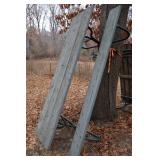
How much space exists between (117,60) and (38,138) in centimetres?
238

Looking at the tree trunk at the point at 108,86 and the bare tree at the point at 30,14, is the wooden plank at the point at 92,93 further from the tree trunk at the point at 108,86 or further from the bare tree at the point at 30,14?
the bare tree at the point at 30,14

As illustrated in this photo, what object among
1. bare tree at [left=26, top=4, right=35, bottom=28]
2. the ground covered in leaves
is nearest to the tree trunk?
the ground covered in leaves

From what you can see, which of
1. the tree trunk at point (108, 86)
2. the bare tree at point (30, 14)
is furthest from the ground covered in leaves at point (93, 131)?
the bare tree at point (30, 14)

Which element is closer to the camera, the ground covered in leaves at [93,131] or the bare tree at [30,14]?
the ground covered in leaves at [93,131]

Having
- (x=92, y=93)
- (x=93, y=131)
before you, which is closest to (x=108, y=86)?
(x=93, y=131)

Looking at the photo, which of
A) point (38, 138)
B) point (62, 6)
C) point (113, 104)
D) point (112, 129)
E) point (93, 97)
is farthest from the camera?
point (62, 6)

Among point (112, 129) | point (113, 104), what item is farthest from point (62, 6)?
point (112, 129)

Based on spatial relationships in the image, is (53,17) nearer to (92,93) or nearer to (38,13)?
(38,13)

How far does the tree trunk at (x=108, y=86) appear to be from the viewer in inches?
256

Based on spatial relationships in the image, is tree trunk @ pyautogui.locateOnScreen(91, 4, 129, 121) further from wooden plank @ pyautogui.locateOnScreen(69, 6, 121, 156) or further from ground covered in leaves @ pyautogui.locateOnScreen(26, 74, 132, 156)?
wooden plank @ pyautogui.locateOnScreen(69, 6, 121, 156)

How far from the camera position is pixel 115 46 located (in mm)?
6582

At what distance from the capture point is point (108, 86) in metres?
6.58

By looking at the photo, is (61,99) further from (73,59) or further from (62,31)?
(62,31)

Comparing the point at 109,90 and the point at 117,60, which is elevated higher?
the point at 117,60
